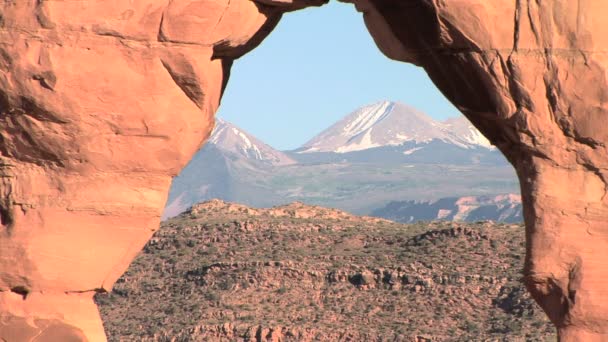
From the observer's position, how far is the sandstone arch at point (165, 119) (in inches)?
595

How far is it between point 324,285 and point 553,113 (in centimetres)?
4504

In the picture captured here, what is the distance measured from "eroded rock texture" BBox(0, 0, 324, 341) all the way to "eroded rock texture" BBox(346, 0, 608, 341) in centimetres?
178

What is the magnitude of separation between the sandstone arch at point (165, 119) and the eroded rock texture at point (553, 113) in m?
0.01

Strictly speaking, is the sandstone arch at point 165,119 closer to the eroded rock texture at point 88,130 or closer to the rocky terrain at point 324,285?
the eroded rock texture at point 88,130

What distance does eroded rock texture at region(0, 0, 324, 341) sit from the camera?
15.2m

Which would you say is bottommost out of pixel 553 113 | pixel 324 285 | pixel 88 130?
pixel 324 285

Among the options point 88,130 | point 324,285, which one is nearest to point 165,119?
point 88,130

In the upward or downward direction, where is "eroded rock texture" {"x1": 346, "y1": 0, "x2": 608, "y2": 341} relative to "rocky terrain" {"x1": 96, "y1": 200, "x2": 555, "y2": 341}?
upward

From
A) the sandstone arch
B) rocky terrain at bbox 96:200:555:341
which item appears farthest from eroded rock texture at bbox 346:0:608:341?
rocky terrain at bbox 96:200:555:341

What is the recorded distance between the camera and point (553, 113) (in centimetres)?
1519

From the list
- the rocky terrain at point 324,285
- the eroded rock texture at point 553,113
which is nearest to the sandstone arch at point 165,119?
the eroded rock texture at point 553,113

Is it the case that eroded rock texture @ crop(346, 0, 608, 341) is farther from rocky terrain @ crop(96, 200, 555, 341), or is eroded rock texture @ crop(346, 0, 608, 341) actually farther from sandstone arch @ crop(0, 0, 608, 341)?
rocky terrain @ crop(96, 200, 555, 341)

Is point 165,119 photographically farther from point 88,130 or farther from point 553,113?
point 553,113

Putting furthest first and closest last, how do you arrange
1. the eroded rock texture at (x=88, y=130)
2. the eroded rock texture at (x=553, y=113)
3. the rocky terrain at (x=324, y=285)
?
the rocky terrain at (x=324, y=285) < the eroded rock texture at (x=88, y=130) < the eroded rock texture at (x=553, y=113)
